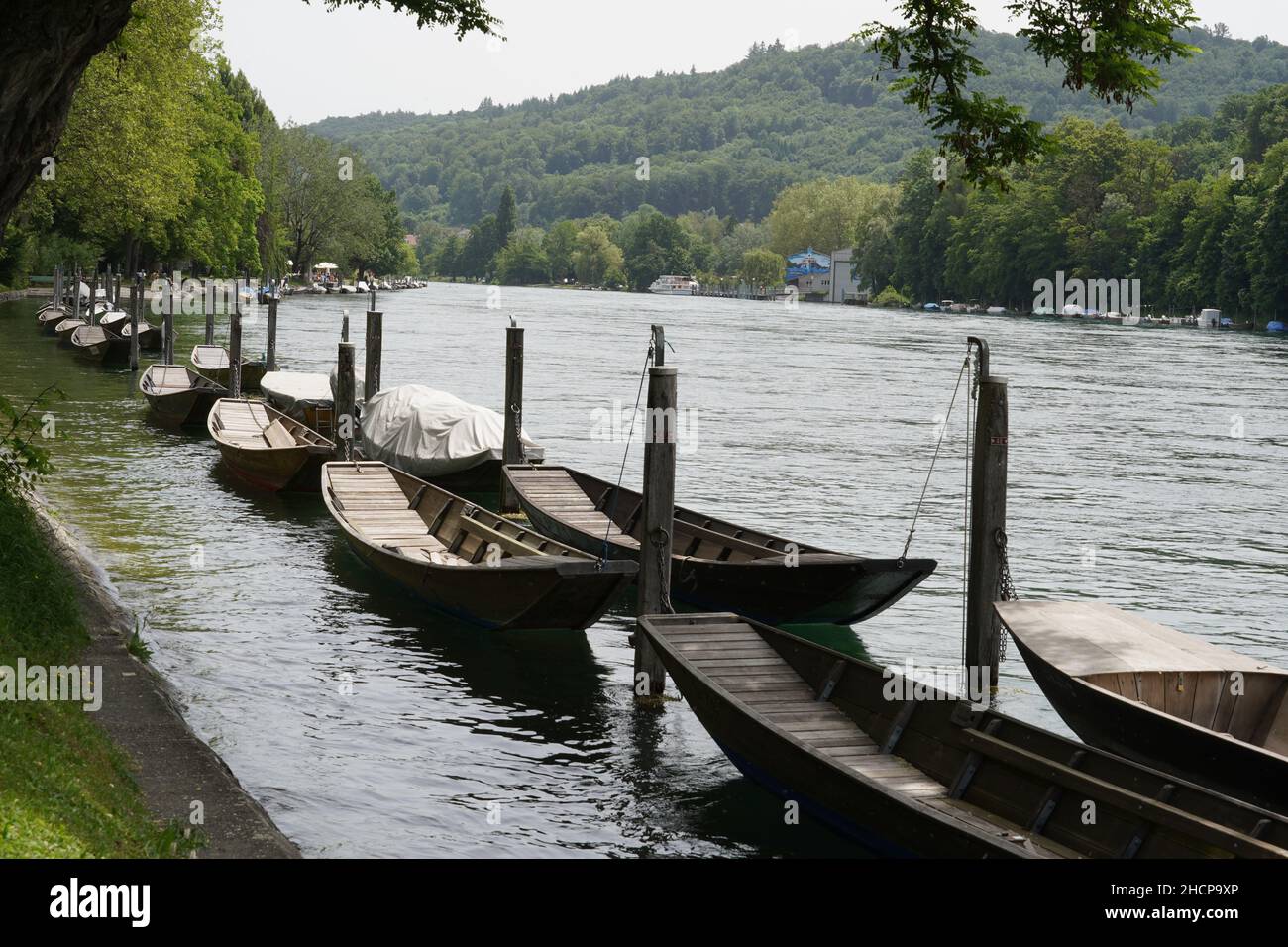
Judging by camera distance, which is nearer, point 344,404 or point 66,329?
point 344,404

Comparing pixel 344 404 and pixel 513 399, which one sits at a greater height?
pixel 513 399

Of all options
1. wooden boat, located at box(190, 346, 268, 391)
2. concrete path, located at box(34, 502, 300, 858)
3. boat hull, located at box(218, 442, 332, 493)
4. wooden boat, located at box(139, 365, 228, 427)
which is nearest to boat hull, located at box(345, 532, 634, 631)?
concrete path, located at box(34, 502, 300, 858)

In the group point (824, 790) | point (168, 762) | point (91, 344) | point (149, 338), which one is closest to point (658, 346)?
point (824, 790)

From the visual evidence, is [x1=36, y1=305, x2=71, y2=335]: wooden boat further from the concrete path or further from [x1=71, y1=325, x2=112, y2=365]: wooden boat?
the concrete path

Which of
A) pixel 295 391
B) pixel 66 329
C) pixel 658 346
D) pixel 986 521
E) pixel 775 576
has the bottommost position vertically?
pixel 775 576

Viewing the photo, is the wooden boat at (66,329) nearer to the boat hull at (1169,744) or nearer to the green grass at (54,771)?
the green grass at (54,771)

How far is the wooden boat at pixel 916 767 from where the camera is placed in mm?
9766

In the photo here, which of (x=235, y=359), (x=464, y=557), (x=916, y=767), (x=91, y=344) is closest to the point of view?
(x=916, y=767)

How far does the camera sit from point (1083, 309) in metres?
146

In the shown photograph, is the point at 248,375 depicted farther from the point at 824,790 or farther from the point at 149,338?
the point at 824,790

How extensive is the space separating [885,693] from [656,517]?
4.01m

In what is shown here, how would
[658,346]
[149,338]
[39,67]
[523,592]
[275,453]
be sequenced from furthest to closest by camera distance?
[149,338]
[275,453]
[523,592]
[658,346]
[39,67]

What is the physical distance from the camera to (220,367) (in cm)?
4775
